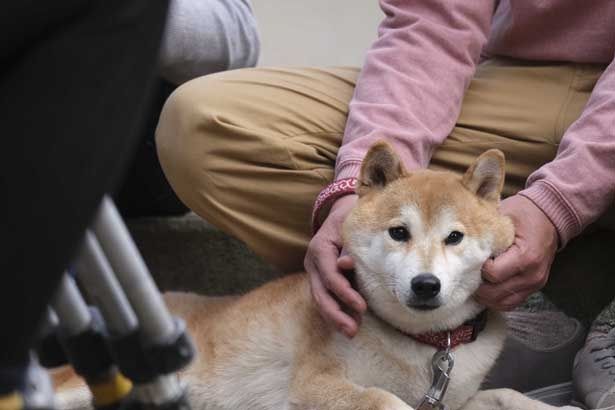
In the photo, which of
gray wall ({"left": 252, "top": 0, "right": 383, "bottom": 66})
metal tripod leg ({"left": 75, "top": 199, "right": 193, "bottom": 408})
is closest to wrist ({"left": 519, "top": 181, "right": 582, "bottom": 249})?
metal tripod leg ({"left": 75, "top": 199, "right": 193, "bottom": 408})

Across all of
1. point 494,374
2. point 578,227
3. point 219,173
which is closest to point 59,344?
point 219,173

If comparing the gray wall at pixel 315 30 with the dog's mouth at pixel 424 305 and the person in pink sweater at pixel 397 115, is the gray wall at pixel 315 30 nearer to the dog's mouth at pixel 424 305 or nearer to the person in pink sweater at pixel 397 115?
the person in pink sweater at pixel 397 115

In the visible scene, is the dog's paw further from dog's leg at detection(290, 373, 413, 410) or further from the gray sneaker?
the gray sneaker

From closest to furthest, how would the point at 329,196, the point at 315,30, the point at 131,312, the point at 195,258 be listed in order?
1. the point at 131,312
2. the point at 329,196
3. the point at 195,258
4. the point at 315,30

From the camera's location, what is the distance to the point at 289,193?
1511 millimetres

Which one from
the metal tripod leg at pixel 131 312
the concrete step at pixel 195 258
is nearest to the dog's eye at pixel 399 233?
the metal tripod leg at pixel 131 312

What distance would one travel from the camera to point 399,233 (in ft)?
4.17

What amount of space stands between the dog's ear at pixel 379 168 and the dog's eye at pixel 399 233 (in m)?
0.08

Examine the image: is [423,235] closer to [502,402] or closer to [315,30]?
[502,402]

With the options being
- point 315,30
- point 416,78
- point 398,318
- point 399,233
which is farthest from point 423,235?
point 315,30

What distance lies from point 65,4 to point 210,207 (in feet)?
2.94

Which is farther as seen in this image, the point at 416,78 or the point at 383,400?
the point at 416,78

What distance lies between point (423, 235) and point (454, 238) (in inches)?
1.8

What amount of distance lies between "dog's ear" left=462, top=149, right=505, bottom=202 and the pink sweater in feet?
0.20
